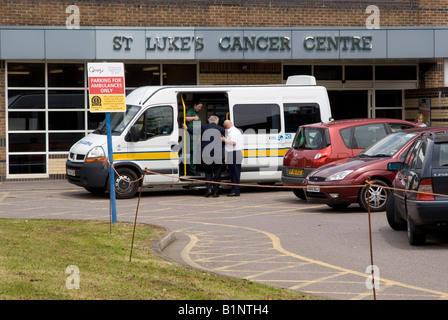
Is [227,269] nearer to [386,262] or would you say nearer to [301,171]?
[386,262]

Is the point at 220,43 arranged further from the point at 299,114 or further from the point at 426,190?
the point at 426,190

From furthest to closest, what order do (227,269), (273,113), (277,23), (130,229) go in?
(277,23), (273,113), (130,229), (227,269)

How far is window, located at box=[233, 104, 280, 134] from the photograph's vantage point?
66.0 feet

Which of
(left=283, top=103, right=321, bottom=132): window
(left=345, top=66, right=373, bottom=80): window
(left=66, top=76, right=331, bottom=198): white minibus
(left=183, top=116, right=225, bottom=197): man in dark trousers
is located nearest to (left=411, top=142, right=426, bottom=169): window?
(left=66, top=76, right=331, bottom=198): white minibus

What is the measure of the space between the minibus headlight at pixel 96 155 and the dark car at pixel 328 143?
4.01 m

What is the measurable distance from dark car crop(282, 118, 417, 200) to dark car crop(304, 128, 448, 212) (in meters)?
1.51

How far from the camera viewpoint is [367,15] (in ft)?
84.2

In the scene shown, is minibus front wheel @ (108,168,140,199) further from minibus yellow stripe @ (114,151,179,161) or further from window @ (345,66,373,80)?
window @ (345,66,373,80)

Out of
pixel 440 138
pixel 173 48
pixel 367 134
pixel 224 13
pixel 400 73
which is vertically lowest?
pixel 440 138

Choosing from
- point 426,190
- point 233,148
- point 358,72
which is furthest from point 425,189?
point 358,72

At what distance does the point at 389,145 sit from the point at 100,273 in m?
8.50

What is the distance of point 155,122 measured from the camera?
1936 centimetres

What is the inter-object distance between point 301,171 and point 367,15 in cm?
942

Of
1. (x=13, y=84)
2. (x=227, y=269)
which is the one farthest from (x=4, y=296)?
(x=13, y=84)
